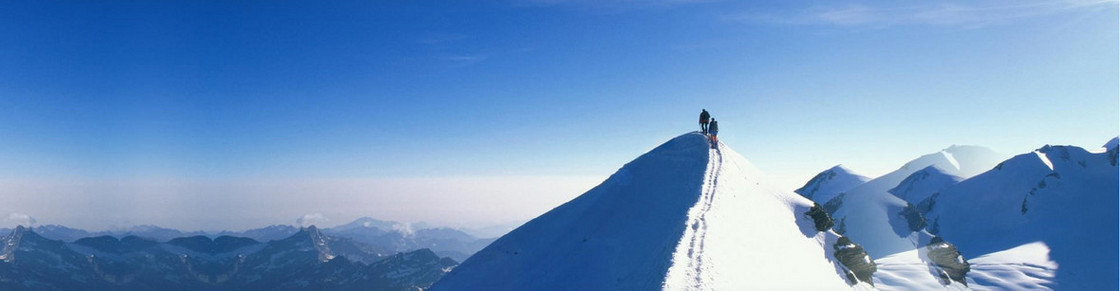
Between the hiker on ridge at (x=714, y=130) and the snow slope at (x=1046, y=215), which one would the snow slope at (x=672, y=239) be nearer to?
the hiker on ridge at (x=714, y=130)

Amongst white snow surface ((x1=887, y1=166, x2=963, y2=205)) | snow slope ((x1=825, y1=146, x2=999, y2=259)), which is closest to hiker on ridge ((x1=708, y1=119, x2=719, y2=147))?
snow slope ((x1=825, y1=146, x2=999, y2=259))

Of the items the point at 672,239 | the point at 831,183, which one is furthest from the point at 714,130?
the point at 831,183

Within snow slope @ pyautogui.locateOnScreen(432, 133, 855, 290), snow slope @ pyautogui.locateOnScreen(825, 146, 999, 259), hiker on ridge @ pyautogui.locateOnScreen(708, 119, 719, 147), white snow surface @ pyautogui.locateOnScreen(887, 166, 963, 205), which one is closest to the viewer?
snow slope @ pyautogui.locateOnScreen(432, 133, 855, 290)

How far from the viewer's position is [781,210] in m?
40.5

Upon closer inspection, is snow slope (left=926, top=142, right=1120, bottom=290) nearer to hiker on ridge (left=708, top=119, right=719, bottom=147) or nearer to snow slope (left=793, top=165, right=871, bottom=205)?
snow slope (left=793, top=165, right=871, bottom=205)

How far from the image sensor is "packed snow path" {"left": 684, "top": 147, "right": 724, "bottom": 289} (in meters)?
26.2

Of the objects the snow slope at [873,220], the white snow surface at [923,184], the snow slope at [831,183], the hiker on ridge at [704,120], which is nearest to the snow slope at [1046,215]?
the white snow surface at [923,184]

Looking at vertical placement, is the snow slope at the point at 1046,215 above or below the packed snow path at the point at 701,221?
above

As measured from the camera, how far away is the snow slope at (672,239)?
28.1m

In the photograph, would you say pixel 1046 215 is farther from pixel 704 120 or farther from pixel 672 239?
pixel 672 239

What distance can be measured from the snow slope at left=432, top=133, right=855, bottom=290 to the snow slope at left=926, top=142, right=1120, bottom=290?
57442 mm

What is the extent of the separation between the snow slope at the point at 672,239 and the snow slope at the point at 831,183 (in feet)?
424

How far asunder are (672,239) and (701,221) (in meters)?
3.88

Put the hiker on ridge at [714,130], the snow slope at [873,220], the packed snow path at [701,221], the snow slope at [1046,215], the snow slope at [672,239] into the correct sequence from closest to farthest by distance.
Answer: the packed snow path at [701,221] < the snow slope at [672,239] < the hiker on ridge at [714,130] < the snow slope at [1046,215] < the snow slope at [873,220]
